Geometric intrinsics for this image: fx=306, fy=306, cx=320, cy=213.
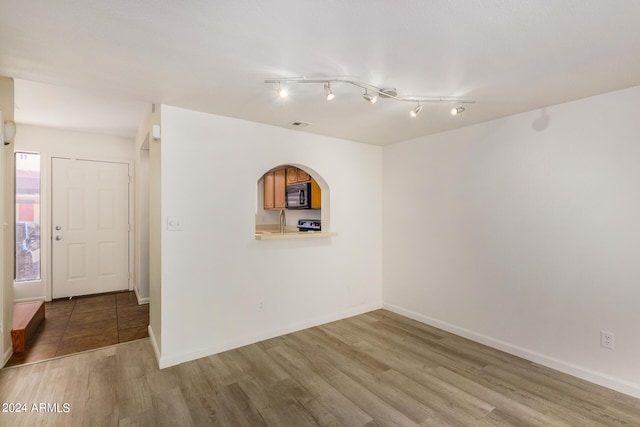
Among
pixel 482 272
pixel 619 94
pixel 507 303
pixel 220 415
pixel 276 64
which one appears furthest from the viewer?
pixel 482 272

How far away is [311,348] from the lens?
10.3 feet

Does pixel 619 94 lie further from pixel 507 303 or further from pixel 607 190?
pixel 507 303

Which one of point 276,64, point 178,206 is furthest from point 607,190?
point 178,206

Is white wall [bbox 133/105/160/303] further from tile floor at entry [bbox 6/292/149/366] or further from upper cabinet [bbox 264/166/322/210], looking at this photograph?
upper cabinet [bbox 264/166/322/210]

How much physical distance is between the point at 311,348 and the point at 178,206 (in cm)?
193

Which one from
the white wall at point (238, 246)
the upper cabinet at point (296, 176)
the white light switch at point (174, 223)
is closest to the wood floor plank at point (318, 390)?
the white wall at point (238, 246)

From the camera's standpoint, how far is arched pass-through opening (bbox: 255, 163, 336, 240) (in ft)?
12.7

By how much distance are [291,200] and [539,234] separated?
3.66m

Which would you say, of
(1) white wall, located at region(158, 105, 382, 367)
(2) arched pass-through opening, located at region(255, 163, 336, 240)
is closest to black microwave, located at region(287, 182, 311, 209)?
(2) arched pass-through opening, located at region(255, 163, 336, 240)

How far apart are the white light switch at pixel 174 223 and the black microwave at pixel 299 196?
2.37 meters

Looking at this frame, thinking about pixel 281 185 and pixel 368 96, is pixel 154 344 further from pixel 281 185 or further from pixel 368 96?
pixel 281 185

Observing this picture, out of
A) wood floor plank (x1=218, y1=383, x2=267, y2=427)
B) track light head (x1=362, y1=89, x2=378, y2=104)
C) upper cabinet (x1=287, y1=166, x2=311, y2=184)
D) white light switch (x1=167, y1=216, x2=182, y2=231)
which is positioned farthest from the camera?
upper cabinet (x1=287, y1=166, x2=311, y2=184)

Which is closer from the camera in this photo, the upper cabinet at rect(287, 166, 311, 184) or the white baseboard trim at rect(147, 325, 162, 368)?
the white baseboard trim at rect(147, 325, 162, 368)

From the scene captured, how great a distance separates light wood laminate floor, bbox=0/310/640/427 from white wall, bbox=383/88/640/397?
33 cm
